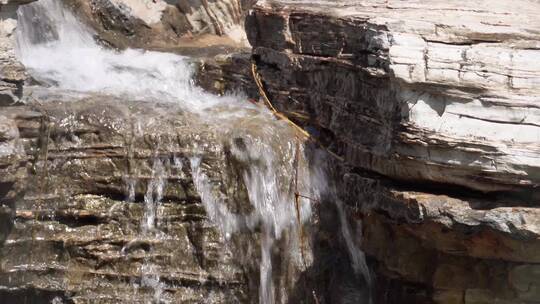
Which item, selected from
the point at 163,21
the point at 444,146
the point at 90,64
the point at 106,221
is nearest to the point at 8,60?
the point at 106,221

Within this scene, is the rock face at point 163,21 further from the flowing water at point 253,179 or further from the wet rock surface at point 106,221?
the wet rock surface at point 106,221

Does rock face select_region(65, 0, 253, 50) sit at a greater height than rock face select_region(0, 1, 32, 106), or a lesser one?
lesser

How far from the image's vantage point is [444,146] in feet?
14.4

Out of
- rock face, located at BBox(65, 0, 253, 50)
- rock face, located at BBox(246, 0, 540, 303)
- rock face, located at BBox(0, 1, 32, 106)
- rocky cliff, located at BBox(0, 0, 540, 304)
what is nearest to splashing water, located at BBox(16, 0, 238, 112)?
rock face, located at BBox(65, 0, 253, 50)

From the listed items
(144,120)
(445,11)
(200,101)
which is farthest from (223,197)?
(445,11)

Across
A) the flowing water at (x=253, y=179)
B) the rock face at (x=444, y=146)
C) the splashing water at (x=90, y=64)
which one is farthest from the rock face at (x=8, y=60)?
the rock face at (x=444, y=146)

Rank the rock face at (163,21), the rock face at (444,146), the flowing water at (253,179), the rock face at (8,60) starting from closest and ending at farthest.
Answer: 1. the rock face at (444,146)
2. the rock face at (8,60)
3. the flowing water at (253,179)
4. the rock face at (163,21)

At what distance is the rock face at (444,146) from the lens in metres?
4.37

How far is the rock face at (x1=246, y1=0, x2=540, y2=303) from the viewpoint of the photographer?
14.3 feet

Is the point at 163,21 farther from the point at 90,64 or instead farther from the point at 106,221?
the point at 106,221

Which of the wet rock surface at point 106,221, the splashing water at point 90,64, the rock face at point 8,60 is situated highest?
the rock face at point 8,60

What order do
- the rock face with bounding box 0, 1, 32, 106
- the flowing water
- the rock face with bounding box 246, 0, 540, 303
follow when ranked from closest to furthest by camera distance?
the rock face with bounding box 246, 0, 540, 303 → the rock face with bounding box 0, 1, 32, 106 → the flowing water

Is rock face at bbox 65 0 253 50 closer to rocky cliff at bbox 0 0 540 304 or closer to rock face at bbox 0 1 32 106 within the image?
rocky cliff at bbox 0 0 540 304

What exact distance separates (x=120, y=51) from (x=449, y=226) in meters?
3.45
